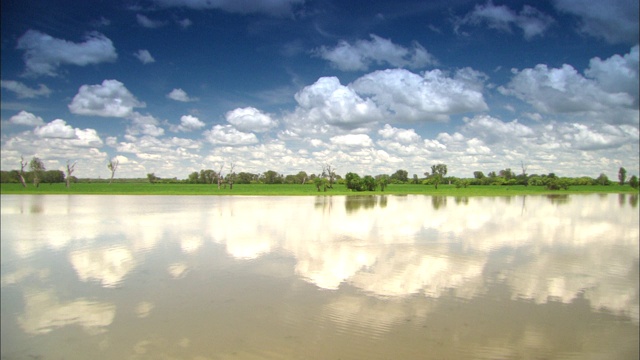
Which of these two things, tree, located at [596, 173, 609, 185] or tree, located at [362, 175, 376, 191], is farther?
tree, located at [596, 173, 609, 185]

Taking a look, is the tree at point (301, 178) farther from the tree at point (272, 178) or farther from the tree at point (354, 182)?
the tree at point (354, 182)

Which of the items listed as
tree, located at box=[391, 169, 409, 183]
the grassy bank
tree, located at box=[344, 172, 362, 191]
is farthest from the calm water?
tree, located at box=[391, 169, 409, 183]

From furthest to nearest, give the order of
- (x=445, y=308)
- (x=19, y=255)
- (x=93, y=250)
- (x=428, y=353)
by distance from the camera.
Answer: (x=93, y=250) → (x=19, y=255) → (x=445, y=308) → (x=428, y=353)

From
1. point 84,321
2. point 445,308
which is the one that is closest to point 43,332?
point 84,321

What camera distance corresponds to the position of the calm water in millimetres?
6168

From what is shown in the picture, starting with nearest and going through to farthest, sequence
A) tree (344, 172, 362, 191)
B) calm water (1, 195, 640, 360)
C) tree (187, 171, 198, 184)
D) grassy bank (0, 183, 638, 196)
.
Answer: calm water (1, 195, 640, 360), grassy bank (0, 183, 638, 196), tree (344, 172, 362, 191), tree (187, 171, 198, 184)

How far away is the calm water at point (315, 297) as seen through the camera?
20.2 feet

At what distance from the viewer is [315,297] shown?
840cm

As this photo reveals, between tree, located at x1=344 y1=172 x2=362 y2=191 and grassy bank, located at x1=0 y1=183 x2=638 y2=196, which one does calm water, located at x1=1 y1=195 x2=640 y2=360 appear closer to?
grassy bank, located at x1=0 y1=183 x2=638 y2=196

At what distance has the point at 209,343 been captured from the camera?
6195mm

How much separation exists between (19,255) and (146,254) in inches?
162

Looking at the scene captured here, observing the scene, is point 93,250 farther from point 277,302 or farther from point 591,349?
point 591,349

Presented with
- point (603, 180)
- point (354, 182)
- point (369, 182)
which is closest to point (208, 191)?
point (354, 182)

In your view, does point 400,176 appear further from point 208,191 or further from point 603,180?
point 208,191
